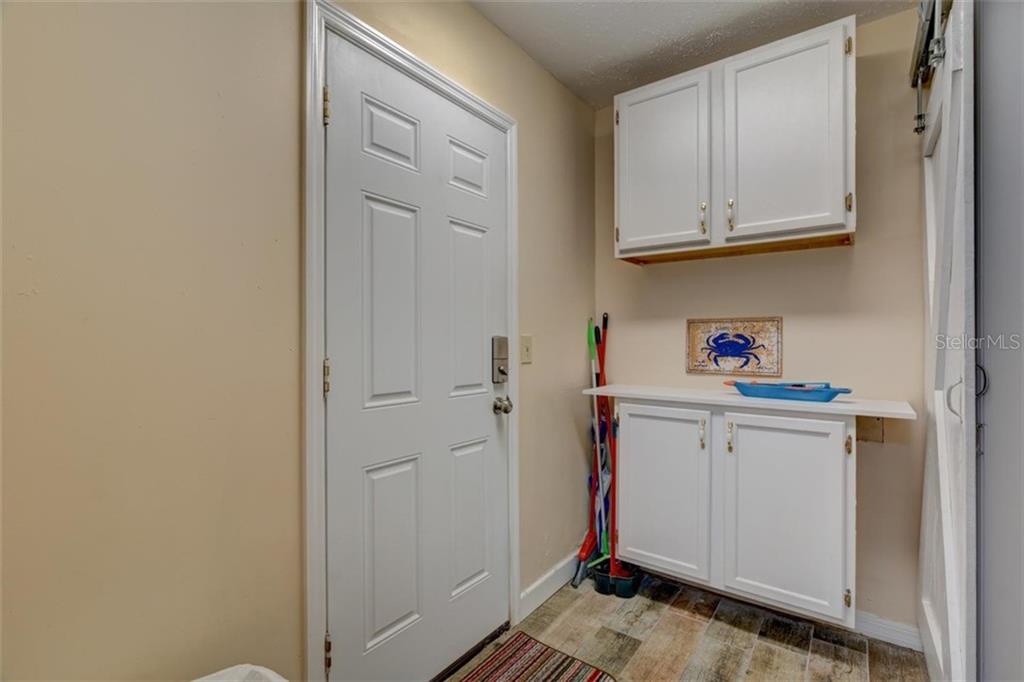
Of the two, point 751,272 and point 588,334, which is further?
point 588,334

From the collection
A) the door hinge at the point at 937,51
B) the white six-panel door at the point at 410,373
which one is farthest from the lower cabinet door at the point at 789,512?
the door hinge at the point at 937,51

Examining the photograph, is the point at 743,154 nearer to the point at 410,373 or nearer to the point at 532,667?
the point at 410,373

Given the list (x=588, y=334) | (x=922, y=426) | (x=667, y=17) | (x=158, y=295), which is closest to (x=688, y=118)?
(x=667, y=17)

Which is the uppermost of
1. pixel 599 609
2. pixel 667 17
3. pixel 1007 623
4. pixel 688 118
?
pixel 667 17

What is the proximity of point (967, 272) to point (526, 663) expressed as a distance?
6.03 feet

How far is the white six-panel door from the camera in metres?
1.44

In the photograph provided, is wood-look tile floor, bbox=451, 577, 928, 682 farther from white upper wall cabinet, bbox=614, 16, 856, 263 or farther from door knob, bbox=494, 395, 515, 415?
white upper wall cabinet, bbox=614, 16, 856, 263

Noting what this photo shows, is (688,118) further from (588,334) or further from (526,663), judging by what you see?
(526,663)

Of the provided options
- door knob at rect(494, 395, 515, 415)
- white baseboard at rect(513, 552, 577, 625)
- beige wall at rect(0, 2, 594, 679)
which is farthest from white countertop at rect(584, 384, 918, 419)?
beige wall at rect(0, 2, 594, 679)

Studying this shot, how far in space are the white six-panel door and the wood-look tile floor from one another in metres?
0.36

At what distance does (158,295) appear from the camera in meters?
1.06

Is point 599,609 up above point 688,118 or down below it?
below

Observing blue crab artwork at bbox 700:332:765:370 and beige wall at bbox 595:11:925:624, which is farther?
blue crab artwork at bbox 700:332:765:370

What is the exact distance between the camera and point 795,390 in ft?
6.36
